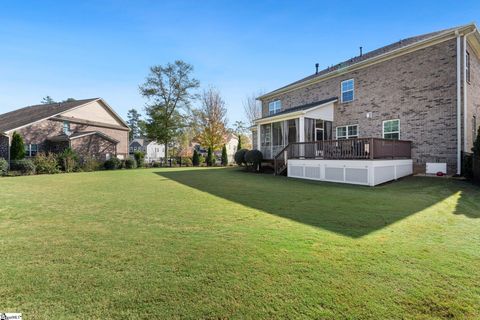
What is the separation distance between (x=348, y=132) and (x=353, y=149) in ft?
17.6

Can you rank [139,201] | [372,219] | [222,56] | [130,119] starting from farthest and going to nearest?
[130,119] → [222,56] → [139,201] → [372,219]

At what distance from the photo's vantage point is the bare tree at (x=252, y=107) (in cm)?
3930

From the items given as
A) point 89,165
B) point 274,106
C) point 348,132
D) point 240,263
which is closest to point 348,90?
point 348,132

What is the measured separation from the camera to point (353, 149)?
36.3 ft

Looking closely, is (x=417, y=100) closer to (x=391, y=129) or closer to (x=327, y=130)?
(x=391, y=129)

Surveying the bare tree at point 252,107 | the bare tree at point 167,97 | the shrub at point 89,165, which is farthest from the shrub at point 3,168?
the bare tree at point 252,107

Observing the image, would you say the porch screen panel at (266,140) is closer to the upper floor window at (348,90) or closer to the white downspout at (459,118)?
the upper floor window at (348,90)

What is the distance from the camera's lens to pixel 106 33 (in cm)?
1313

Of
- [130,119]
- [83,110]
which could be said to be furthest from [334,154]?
[130,119]

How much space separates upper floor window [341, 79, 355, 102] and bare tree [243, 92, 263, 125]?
23431 millimetres

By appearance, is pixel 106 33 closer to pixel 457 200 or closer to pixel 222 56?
pixel 222 56

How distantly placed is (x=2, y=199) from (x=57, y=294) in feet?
24.9

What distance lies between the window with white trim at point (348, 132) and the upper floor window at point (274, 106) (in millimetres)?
6695

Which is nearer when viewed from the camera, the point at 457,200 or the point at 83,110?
the point at 457,200
